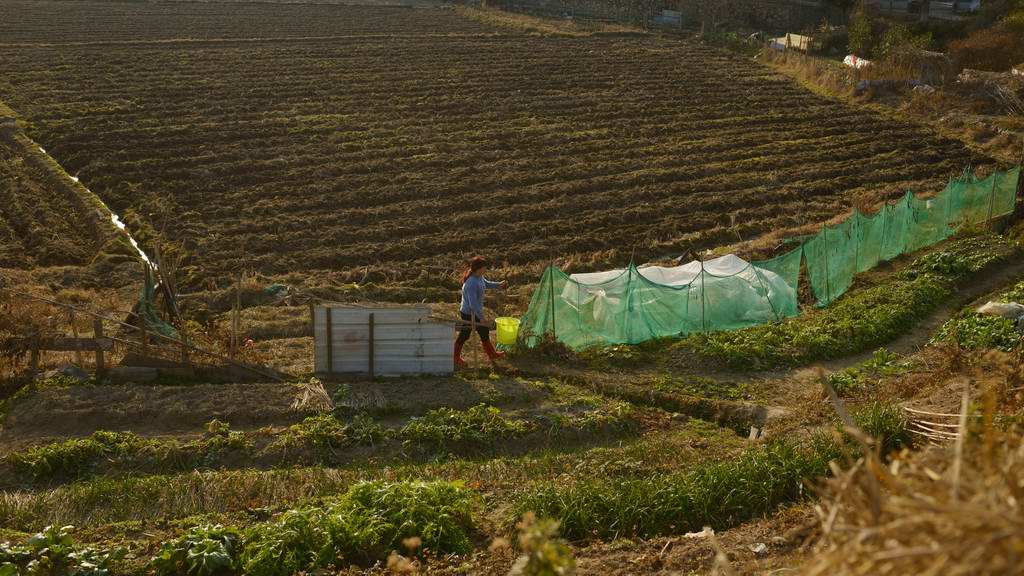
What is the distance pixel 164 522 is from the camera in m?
7.48

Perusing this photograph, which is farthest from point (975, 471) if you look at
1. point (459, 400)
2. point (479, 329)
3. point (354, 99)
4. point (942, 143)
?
point (354, 99)

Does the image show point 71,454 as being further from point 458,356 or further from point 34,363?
point 458,356

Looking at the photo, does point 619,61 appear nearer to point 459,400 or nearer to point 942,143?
point 942,143

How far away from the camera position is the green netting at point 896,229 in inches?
537

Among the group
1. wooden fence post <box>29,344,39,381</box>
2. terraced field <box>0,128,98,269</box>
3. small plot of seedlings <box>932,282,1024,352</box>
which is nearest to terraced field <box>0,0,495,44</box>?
terraced field <box>0,128,98,269</box>

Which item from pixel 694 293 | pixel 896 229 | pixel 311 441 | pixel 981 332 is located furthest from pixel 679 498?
pixel 896 229

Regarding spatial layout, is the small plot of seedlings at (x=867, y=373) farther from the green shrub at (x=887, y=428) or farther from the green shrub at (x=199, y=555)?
the green shrub at (x=199, y=555)

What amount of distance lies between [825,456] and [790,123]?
1904 centimetres

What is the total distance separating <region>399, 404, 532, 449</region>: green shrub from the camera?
9086 mm

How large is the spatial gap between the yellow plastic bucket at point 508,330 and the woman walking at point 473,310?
0.28 metres

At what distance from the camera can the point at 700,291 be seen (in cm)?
1215

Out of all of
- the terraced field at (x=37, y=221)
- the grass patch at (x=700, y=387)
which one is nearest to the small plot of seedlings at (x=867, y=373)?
the grass patch at (x=700, y=387)

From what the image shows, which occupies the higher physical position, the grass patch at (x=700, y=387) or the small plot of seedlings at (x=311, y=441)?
the grass patch at (x=700, y=387)

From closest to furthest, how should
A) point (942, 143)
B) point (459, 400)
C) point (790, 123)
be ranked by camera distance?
point (459, 400) < point (942, 143) < point (790, 123)
